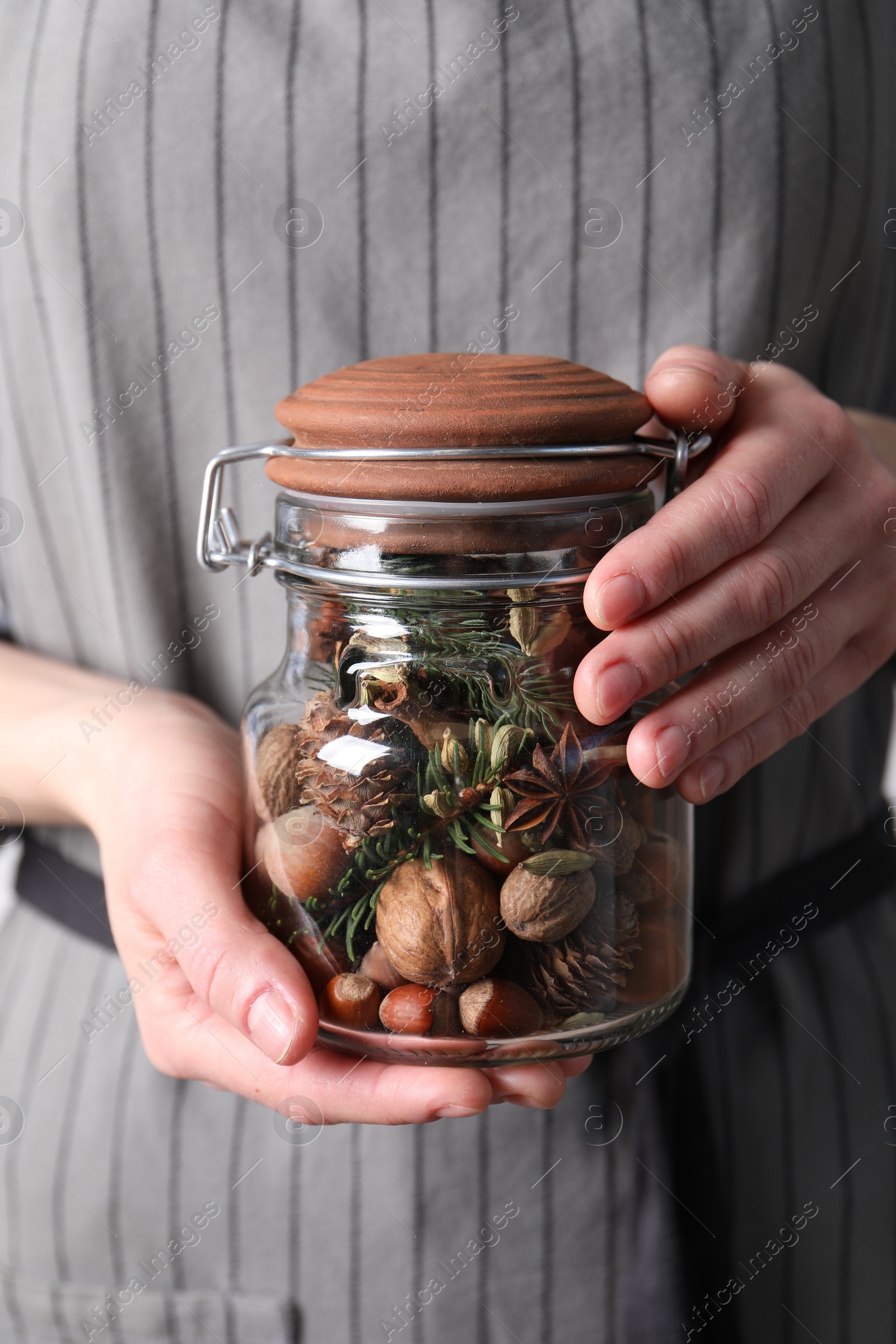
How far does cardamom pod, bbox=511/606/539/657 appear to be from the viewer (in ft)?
1.81

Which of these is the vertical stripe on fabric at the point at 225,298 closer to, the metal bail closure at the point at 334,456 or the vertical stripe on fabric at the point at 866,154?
the metal bail closure at the point at 334,456

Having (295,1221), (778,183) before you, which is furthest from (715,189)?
(295,1221)

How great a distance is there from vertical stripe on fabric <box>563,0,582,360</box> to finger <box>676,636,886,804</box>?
1.18ft

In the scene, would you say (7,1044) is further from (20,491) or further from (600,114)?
(600,114)

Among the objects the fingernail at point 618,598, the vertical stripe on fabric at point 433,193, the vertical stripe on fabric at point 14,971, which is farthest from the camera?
the vertical stripe on fabric at point 14,971

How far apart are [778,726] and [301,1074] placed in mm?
374

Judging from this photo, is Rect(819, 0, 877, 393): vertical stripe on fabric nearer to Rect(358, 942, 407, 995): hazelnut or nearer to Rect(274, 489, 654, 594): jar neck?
Rect(274, 489, 654, 594): jar neck

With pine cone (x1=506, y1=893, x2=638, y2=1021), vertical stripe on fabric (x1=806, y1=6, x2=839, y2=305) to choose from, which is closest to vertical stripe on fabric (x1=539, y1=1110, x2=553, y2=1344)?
pine cone (x1=506, y1=893, x2=638, y2=1021)

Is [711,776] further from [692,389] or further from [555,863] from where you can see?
[692,389]

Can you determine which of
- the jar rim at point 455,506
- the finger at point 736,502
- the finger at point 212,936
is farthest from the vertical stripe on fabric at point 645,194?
the finger at point 212,936

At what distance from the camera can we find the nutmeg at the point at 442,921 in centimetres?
52

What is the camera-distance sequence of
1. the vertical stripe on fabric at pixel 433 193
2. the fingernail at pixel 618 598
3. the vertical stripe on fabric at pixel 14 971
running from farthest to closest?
1. the vertical stripe on fabric at pixel 14 971
2. the vertical stripe on fabric at pixel 433 193
3. the fingernail at pixel 618 598

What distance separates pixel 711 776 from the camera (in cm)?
59

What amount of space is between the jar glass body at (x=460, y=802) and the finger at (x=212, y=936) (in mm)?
32
